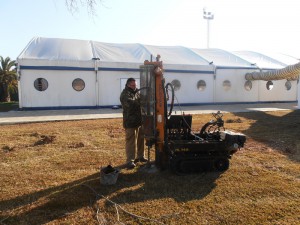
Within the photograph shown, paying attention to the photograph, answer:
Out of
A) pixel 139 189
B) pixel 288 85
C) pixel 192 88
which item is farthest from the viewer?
pixel 288 85

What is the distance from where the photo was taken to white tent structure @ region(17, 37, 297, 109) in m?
15.4

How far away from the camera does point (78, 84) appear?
52.7ft

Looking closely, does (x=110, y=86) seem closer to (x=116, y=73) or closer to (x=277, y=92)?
(x=116, y=73)

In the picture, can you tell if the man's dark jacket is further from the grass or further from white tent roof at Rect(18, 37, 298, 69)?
the grass

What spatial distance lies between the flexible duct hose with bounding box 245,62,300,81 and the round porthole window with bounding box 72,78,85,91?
11.6 meters

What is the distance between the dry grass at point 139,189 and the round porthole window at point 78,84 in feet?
29.3

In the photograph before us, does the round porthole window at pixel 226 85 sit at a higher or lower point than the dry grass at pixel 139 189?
higher

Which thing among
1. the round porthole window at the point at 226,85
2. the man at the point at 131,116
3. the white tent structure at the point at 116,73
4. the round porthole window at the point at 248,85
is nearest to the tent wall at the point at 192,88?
the white tent structure at the point at 116,73

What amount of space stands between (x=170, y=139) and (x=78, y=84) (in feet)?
38.9

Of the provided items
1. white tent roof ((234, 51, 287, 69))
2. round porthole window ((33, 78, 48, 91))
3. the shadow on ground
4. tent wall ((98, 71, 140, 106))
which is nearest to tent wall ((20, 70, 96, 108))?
round porthole window ((33, 78, 48, 91))

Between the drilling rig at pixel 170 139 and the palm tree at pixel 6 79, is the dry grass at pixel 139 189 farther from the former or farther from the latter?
the palm tree at pixel 6 79

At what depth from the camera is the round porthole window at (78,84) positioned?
16.0 metres

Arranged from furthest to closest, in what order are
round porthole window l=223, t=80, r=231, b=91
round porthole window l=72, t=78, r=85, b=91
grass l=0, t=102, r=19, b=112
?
round porthole window l=223, t=80, r=231, b=91, grass l=0, t=102, r=19, b=112, round porthole window l=72, t=78, r=85, b=91

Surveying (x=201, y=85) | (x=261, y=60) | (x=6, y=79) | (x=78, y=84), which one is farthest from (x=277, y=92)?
(x=6, y=79)
